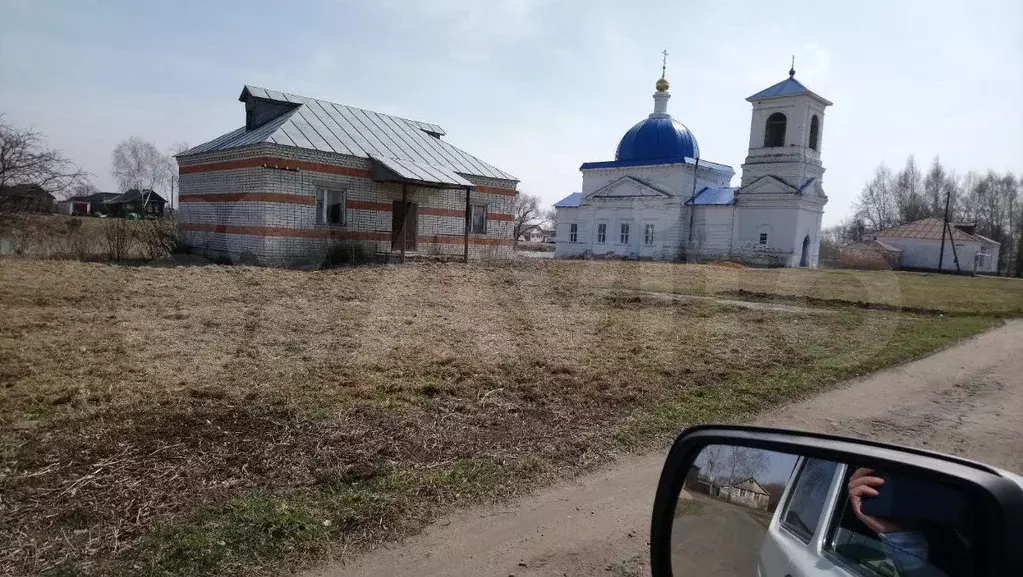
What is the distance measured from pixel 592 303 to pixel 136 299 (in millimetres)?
9817

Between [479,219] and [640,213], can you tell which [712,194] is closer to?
[640,213]

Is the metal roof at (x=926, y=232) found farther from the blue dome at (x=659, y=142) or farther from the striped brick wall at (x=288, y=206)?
the striped brick wall at (x=288, y=206)

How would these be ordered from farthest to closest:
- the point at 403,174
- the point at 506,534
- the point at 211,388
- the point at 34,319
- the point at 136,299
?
the point at 403,174 < the point at 136,299 < the point at 34,319 < the point at 211,388 < the point at 506,534

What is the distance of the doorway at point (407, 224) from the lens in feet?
77.7

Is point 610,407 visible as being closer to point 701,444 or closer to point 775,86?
point 701,444

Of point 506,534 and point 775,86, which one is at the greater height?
point 775,86

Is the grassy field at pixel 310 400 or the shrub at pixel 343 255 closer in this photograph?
the grassy field at pixel 310 400

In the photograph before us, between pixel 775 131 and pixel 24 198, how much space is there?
42260 millimetres

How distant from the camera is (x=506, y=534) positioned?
3.81 meters

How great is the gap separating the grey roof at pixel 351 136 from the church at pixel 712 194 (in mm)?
20842

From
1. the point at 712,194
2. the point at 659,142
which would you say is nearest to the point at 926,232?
the point at 712,194

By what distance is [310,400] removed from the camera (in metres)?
5.86

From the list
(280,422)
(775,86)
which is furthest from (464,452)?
(775,86)

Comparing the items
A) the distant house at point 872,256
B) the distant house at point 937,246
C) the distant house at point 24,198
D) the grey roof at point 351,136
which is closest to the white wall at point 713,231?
the distant house at point 872,256
